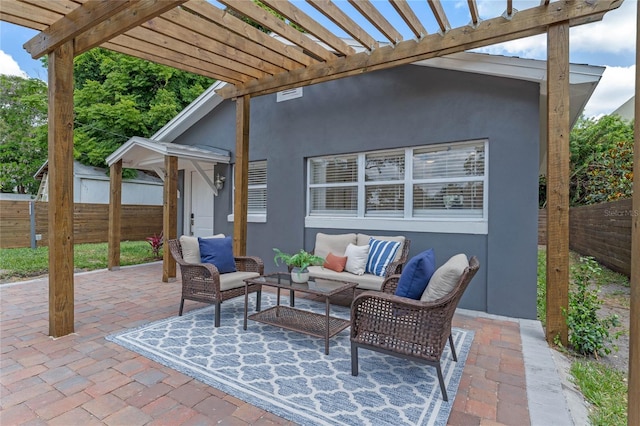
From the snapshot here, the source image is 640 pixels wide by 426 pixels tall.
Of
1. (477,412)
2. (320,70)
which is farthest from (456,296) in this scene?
(320,70)

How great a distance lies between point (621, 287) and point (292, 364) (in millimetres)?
6714

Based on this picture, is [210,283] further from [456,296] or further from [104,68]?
[104,68]

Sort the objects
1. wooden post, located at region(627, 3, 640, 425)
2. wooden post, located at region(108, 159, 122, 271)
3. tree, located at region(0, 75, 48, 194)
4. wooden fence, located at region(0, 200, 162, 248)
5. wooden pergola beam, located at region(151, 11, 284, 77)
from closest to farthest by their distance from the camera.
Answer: wooden post, located at region(627, 3, 640, 425) → wooden pergola beam, located at region(151, 11, 284, 77) → wooden post, located at region(108, 159, 122, 271) → wooden fence, located at region(0, 200, 162, 248) → tree, located at region(0, 75, 48, 194)

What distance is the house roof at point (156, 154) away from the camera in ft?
21.0

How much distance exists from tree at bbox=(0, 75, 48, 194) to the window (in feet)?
49.7

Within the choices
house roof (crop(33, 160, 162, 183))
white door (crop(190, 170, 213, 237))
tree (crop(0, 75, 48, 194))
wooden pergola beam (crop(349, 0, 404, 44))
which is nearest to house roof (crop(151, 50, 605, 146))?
wooden pergola beam (crop(349, 0, 404, 44))

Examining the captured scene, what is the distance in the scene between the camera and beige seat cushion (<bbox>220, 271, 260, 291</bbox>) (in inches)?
162

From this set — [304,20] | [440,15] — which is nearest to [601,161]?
[440,15]

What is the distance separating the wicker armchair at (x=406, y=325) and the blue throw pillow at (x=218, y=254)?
92.2 inches

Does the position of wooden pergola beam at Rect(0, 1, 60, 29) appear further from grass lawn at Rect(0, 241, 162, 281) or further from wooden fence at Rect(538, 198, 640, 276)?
wooden fence at Rect(538, 198, 640, 276)

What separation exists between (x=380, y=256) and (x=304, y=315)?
4.84ft

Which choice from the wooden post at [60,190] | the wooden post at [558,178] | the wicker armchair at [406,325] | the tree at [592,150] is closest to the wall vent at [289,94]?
the wooden post at [60,190]

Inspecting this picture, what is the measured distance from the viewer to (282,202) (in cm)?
671

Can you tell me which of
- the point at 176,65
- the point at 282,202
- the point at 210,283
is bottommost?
the point at 210,283
